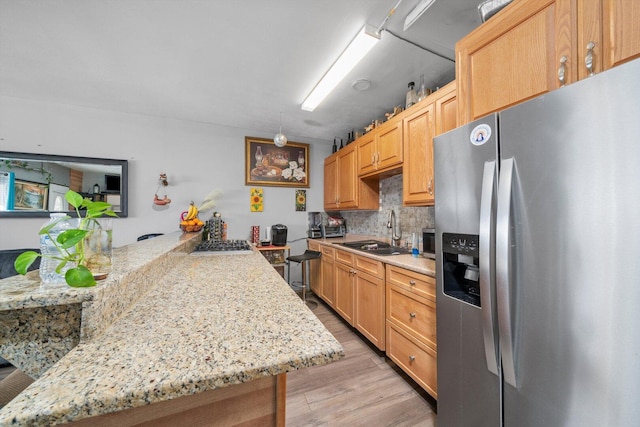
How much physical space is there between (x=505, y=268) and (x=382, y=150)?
171 centimetres

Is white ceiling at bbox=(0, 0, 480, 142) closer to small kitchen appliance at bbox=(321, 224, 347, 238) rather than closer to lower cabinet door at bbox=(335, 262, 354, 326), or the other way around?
small kitchen appliance at bbox=(321, 224, 347, 238)

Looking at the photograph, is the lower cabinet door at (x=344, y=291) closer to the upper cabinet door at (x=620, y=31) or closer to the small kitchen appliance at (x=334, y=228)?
the small kitchen appliance at (x=334, y=228)

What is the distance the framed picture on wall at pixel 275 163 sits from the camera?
3320mm

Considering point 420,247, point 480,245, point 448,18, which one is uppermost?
point 448,18

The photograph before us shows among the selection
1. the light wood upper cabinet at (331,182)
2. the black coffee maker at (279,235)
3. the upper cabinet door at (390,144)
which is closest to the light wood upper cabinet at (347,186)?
the light wood upper cabinet at (331,182)

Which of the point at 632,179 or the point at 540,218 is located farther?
the point at 540,218

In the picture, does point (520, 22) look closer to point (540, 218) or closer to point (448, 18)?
point (448, 18)

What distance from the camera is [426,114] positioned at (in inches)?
71.4

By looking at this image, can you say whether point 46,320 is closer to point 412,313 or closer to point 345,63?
point 412,313

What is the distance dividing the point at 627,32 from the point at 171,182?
142 inches

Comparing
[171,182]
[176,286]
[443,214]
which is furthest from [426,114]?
[171,182]

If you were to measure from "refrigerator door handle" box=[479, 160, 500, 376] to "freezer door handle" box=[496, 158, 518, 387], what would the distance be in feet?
0.12

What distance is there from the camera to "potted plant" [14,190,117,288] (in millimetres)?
532

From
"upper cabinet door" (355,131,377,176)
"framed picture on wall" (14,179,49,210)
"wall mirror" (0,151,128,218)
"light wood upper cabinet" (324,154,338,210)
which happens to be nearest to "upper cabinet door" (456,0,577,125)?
"upper cabinet door" (355,131,377,176)
